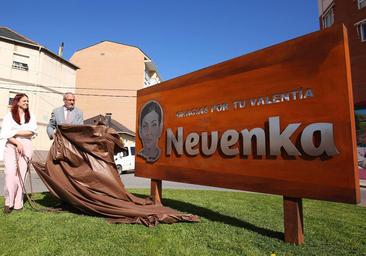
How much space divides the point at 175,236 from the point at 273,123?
5.98 feet

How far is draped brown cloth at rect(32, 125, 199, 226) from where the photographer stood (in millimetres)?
4082

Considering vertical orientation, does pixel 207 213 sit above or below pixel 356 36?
below

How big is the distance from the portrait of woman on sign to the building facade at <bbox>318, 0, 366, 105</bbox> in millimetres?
15548

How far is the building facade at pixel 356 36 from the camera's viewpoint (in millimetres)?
17188

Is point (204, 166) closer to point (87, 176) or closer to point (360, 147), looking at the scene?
point (87, 176)

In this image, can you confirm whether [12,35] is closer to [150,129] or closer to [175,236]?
[150,129]

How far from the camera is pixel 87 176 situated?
14.5 feet

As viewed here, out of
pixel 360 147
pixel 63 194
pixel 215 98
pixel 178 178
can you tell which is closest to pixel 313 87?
pixel 215 98

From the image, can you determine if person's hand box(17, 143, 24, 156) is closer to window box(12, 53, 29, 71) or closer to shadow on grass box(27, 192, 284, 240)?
shadow on grass box(27, 192, 284, 240)

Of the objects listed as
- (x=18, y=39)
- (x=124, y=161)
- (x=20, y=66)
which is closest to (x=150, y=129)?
(x=124, y=161)

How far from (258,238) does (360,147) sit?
15.4 m

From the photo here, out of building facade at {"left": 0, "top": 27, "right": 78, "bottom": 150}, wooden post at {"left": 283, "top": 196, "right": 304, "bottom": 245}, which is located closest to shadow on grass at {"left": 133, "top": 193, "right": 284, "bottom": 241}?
wooden post at {"left": 283, "top": 196, "right": 304, "bottom": 245}

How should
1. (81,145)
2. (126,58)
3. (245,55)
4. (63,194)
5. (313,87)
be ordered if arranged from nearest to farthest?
1. (313,87)
2. (245,55)
3. (63,194)
4. (81,145)
5. (126,58)

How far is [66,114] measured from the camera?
17.2 feet
